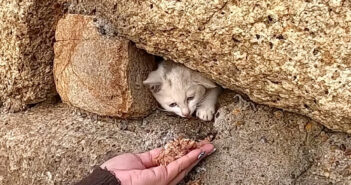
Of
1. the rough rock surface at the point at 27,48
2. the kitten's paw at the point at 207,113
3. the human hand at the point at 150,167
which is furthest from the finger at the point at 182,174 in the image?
the rough rock surface at the point at 27,48

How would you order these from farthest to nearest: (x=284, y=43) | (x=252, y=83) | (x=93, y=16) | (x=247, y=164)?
(x=93, y=16), (x=247, y=164), (x=252, y=83), (x=284, y=43)

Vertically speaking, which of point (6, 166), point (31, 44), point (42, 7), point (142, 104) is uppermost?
point (42, 7)

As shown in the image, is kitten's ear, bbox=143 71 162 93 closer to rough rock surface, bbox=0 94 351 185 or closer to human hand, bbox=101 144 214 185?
rough rock surface, bbox=0 94 351 185

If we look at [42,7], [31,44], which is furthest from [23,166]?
[42,7]

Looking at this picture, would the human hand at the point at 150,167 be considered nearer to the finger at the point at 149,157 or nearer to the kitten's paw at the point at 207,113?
the finger at the point at 149,157

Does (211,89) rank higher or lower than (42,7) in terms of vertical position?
lower

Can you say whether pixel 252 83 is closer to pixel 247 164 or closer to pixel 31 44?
pixel 247 164

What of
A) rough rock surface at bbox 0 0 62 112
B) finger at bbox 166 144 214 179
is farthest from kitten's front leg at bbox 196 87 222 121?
rough rock surface at bbox 0 0 62 112
